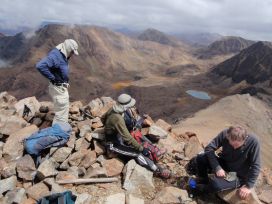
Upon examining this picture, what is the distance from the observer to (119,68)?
147 metres

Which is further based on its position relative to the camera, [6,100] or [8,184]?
[6,100]

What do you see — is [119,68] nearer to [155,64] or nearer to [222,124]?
[155,64]

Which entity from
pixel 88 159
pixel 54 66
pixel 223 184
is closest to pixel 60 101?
pixel 54 66

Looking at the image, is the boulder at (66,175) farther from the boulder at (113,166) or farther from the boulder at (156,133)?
the boulder at (156,133)

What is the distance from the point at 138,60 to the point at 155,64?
8.10 m

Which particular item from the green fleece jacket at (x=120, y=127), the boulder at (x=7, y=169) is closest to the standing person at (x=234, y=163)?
the green fleece jacket at (x=120, y=127)

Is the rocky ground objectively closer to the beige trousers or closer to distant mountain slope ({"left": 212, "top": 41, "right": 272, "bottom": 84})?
the beige trousers

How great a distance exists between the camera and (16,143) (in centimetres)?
899

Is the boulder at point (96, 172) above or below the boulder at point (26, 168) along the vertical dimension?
above

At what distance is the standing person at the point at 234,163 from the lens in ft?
22.1

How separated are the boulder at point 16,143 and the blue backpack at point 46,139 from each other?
299mm

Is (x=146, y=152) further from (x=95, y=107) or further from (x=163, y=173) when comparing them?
(x=95, y=107)

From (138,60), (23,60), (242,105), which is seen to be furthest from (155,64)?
(242,105)

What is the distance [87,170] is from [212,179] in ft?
9.40
